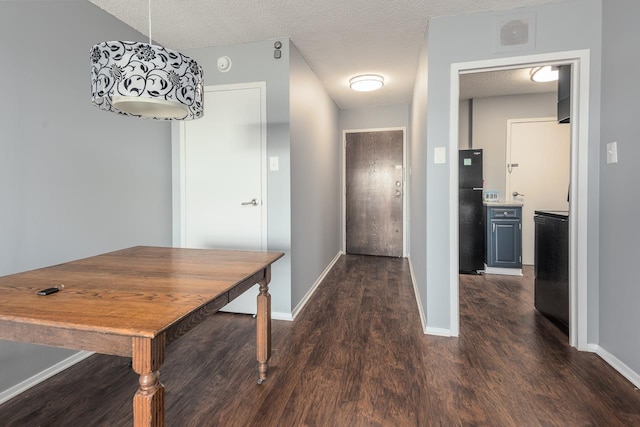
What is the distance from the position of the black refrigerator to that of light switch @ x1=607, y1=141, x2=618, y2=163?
6.57 ft

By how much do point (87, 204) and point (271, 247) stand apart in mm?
1321

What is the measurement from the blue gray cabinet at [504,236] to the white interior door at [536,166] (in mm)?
499

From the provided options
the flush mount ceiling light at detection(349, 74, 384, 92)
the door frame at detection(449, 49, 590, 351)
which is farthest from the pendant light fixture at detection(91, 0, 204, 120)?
the flush mount ceiling light at detection(349, 74, 384, 92)

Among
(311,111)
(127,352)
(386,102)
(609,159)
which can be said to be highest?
(386,102)

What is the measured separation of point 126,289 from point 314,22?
7.19 ft

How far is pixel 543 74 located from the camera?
3266 millimetres

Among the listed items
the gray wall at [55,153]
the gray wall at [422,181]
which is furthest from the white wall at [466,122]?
the gray wall at [55,153]

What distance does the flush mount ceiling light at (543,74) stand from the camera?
317cm

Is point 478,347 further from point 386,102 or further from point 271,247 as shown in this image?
point 386,102

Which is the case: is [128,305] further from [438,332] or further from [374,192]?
[374,192]

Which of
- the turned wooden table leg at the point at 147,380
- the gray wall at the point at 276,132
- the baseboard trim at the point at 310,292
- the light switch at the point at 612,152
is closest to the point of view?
the turned wooden table leg at the point at 147,380

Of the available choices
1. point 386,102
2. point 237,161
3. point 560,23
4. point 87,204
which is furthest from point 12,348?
point 386,102

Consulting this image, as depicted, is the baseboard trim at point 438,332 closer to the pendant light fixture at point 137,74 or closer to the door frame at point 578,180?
the door frame at point 578,180

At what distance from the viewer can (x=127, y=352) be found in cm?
87
